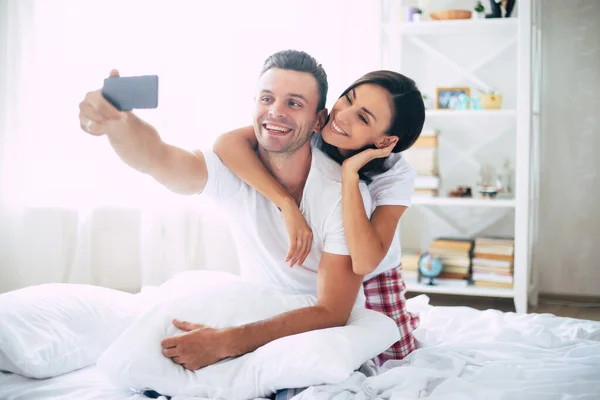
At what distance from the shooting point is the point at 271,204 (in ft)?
5.44

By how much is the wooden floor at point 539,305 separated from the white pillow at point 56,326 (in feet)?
7.01

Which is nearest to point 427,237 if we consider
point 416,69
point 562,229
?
point 562,229

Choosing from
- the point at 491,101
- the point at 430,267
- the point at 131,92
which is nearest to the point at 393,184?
the point at 131,92

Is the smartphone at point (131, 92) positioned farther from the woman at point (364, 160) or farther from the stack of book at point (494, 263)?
the stack of book at point (494, 263)

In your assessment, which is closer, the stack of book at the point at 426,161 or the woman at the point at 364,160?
the woman at the point at 364,160

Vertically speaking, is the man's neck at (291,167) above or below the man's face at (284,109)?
below

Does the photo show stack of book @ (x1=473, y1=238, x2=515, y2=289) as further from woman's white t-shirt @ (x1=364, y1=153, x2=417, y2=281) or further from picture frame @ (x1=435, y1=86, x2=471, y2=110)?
woman's white t-shirt @ (x1=364, y1=153, x2=417, y2=281)

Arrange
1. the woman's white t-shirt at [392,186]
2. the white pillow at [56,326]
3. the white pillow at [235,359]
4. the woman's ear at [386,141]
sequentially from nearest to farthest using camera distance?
the white pillow at [235,359], the white pillow at [56,326], the woman's ear at [386,141], the woman's white t-shirt at [392,186]

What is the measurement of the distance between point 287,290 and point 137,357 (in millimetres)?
419

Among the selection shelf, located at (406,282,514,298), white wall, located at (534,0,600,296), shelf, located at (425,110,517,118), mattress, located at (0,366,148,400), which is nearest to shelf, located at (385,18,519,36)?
white wall, located at (534,0,600,296)

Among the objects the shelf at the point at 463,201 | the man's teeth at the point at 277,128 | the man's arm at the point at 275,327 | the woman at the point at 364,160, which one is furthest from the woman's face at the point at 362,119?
the shelf at the point at 463,201

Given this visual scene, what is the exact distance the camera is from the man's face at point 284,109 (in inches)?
61.3

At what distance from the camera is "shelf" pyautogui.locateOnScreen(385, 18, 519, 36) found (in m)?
3.07

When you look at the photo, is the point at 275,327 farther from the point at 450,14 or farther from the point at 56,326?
the point at 450,14
